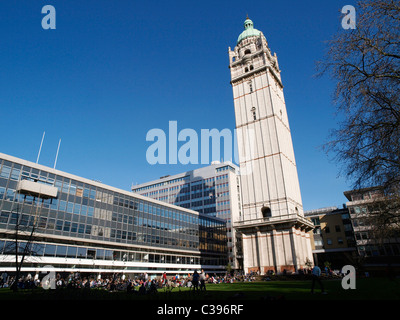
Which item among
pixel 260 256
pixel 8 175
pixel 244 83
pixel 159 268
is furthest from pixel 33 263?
pixel 244 83

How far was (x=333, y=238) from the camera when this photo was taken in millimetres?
72438

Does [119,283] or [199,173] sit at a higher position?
[199,173]

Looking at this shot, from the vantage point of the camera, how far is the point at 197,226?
77.6 meters

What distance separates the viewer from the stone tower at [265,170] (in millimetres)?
46125

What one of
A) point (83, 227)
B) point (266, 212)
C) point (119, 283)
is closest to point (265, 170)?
point (266, 212)

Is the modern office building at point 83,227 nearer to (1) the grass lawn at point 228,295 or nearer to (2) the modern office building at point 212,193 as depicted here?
(1) the grass lawn at point 228,295

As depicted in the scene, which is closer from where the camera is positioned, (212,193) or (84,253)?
(84,253)

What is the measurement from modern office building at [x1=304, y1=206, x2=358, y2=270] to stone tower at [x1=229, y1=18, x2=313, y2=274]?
1000 inches

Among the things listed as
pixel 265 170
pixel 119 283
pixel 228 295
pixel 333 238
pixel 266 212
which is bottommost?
pixel 228 295

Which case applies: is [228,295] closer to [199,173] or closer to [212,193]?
[212,193]

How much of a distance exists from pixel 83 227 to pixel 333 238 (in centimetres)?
6201

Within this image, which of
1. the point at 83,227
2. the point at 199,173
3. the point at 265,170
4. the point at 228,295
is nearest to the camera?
the point at 228,295

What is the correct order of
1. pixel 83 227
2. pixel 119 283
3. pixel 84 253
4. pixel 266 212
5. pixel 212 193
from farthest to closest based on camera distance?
pixel 212 193 → pixel 266 212 → pixel 83 227 → pixel 84 253 → pixel 119 283
